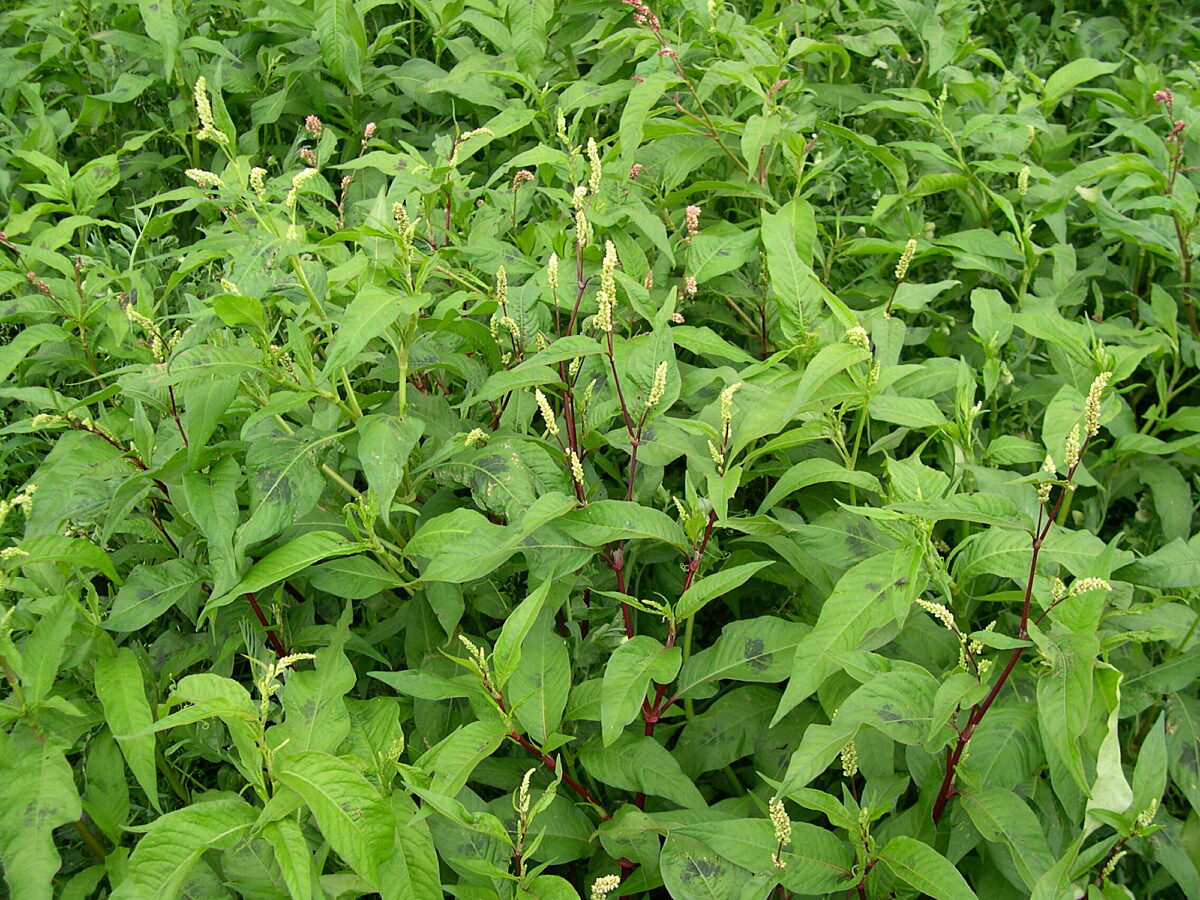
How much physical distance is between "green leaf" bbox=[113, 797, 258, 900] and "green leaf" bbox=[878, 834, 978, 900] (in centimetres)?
98

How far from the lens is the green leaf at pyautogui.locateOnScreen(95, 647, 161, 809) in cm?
170

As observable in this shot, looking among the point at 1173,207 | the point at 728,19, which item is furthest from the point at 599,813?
the point at 728,19

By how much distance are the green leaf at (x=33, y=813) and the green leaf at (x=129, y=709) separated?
95 mm

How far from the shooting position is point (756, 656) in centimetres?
181

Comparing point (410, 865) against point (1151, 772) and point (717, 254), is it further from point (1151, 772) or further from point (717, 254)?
point (717, 254)

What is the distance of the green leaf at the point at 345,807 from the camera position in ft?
4.69

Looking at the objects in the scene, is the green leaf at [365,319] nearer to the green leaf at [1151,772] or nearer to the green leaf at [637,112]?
the green leaf at [637,112]

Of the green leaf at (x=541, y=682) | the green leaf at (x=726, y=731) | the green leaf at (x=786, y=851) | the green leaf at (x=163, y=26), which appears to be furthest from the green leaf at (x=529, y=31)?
the green leaf at (x=786, y=851)

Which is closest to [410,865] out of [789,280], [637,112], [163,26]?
[789,280]

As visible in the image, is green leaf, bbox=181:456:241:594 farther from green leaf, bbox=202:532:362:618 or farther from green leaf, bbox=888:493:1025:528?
green leaf, bbox=888:493:1025:528

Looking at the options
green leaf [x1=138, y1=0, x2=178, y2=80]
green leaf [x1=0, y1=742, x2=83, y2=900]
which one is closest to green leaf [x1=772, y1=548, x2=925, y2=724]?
green leaf [x1=0, y1=742, x2=83, y2=900]

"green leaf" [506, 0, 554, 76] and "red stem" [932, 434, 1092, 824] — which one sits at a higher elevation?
"green leaf" [506, 0, 554, 76]

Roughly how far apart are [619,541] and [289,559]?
0.63m

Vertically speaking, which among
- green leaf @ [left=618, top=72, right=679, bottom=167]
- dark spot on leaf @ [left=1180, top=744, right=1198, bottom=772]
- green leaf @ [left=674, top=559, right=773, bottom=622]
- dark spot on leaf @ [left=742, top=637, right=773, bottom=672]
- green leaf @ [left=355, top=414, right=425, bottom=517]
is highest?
green leaf @ [left=618, top=72, right=679, bottom=167]
